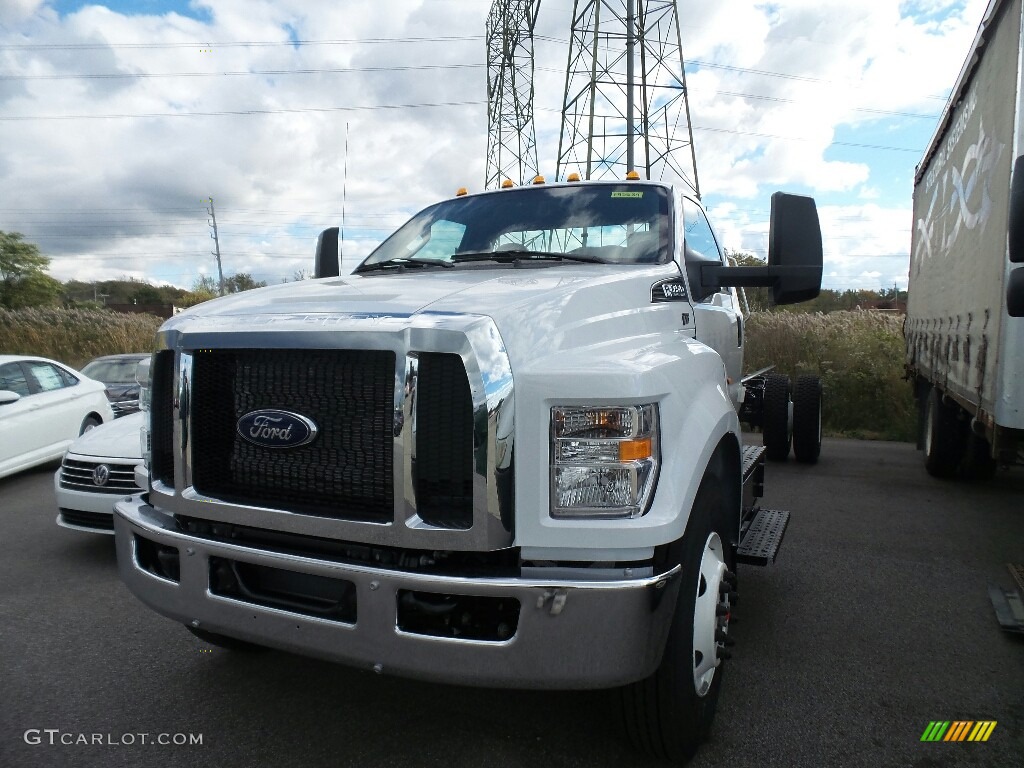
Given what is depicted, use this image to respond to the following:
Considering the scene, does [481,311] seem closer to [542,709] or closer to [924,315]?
[542,709]

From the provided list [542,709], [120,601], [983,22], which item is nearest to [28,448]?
[120,601]

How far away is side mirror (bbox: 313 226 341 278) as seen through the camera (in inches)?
172

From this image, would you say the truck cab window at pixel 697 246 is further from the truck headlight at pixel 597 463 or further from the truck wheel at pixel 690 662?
the truck headlight at pixel 597 463

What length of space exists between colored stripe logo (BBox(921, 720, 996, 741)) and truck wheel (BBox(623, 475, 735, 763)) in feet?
2.77

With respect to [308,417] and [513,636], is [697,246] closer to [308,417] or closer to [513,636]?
[308,417]

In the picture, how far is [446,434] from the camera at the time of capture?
209 centimetres

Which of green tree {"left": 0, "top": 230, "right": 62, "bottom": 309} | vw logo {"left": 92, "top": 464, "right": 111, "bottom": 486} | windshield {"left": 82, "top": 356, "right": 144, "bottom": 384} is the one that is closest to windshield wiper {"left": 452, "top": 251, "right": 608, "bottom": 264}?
vw logo {"left": 92, "top": 464, "right": 111, "bottom": 486}

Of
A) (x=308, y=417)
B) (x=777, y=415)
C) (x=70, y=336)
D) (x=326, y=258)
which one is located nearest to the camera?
(x=308, y=417)

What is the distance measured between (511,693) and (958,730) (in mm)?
1675

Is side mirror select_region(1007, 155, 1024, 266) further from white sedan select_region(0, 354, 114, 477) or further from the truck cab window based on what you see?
white sedan select_region(0, 354, 114, 477)

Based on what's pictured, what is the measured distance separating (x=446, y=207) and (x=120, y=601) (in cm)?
283

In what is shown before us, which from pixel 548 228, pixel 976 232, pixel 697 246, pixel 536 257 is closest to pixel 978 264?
pixel 976 232

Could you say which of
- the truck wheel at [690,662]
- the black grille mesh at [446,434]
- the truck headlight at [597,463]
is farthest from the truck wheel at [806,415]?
the black grille mesh at [446,434]

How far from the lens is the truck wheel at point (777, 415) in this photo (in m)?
7.43
